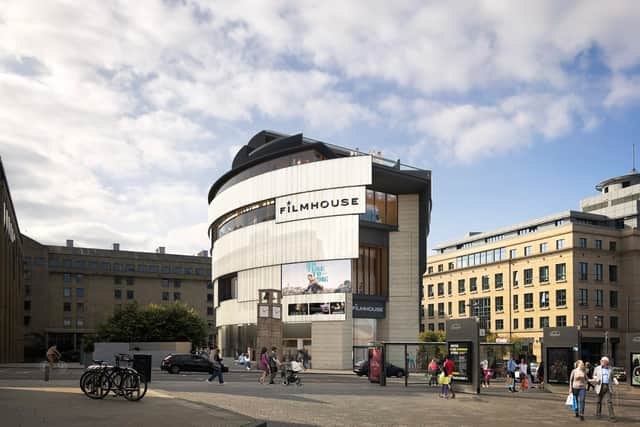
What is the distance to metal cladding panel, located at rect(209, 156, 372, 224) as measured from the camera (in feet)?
192

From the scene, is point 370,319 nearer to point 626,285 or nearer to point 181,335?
point 181,335

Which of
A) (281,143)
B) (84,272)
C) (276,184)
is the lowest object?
(84,272)

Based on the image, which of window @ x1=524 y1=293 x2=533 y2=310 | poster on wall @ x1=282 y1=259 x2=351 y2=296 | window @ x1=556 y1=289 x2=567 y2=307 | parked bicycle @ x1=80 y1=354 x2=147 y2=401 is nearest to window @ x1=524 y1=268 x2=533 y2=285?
window @ x1=524 y1=293 x2=533 y2=310

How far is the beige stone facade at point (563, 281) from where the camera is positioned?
9300 cm

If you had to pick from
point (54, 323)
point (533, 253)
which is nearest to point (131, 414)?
point (533, 253)

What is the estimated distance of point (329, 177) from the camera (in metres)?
59.9

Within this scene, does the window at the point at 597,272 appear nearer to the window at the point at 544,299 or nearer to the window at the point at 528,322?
the window at the point at 544,299

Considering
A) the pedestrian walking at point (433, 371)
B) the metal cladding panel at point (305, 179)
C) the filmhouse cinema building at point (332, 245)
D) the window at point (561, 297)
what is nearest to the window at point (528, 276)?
the window at point (561, 297)

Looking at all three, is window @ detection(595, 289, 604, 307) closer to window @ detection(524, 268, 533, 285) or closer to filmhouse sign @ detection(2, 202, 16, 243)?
window @ detection(524, 268, 533, 285)

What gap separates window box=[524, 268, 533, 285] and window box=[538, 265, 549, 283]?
5.93 ft

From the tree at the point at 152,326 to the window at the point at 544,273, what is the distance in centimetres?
4678

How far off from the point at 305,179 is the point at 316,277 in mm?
8358

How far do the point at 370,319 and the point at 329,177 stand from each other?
12.7 meters

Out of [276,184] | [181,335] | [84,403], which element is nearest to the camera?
[84,403]
